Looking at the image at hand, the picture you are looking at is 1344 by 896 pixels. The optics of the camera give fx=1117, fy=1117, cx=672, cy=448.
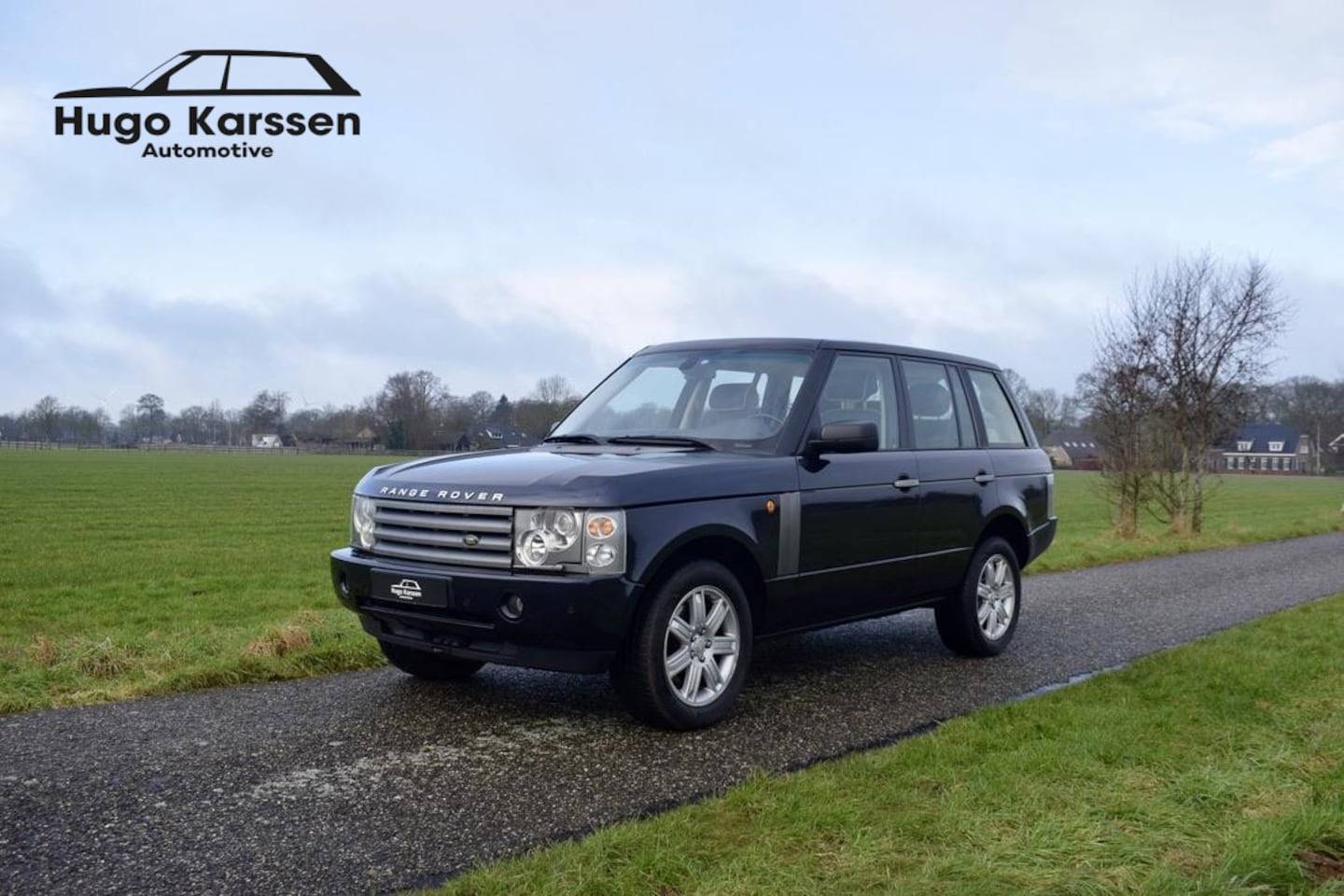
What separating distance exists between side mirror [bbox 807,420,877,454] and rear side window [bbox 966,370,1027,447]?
82.5 inches

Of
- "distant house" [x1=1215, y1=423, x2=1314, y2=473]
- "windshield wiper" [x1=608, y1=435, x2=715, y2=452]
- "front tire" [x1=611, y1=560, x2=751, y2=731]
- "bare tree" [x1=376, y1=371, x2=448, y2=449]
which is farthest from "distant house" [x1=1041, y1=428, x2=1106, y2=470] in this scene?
"front tire" [x1=611, y1=560, x2=751, y2=731]

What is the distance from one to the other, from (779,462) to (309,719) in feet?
8.45

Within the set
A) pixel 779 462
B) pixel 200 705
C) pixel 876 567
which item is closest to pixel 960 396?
pixel 876 567

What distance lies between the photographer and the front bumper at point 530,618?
15.4ft

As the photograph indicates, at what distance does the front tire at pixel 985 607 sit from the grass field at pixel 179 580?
3.63m

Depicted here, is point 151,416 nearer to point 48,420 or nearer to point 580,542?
point 48,420

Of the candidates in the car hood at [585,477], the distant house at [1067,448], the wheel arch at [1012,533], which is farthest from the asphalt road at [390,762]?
the distant house at [1067,448]

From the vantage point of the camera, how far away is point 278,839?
371 cm

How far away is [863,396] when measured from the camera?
6.42 m

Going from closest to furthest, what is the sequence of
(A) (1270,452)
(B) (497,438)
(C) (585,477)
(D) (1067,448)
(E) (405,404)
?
1. (C) (585,477)
2. (B) (497,438)
3. (E) (405,404)
4. (D) (1067,448)
5. (A) (1270,452)

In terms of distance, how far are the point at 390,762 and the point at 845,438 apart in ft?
8.60

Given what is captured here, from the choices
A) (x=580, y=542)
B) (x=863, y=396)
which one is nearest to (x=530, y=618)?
(x=580, y=542)

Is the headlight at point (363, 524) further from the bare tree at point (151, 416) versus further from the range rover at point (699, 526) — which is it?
the bare tree at point (151, 416)

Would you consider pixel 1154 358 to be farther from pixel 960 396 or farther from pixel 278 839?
pixel 278 839
